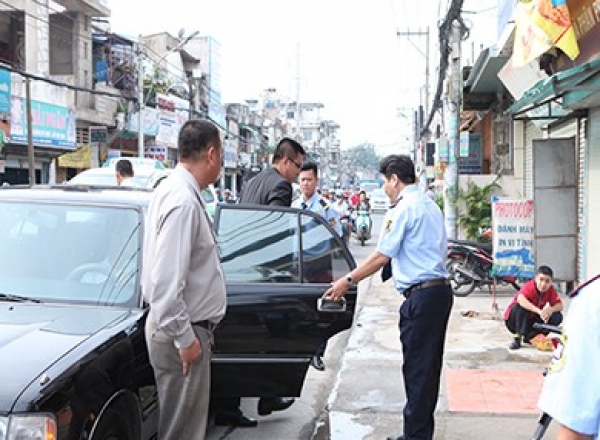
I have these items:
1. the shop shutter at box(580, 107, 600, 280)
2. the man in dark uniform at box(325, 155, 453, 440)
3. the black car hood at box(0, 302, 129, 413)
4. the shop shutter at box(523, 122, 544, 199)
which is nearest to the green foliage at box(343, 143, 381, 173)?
the shop shutter at box(523, 122, 544, 199)

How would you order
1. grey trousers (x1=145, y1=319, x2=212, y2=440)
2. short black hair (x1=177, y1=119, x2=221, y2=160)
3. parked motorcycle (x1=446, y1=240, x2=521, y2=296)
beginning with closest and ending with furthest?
grey trousers (x1=145, y1=319, x2=212, y2=440)
short black hair (x1=177, y1=119, x2=221, y2=160)
parked motorcycle (x1=446, y1=240, x2=521, y2=296)

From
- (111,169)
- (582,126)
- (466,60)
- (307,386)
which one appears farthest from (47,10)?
(307,386)

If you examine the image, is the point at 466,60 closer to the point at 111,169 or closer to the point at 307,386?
the point at 111,169

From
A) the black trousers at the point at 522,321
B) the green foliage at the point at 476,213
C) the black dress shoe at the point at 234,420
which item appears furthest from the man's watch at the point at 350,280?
the green foliage at the point at 476,213

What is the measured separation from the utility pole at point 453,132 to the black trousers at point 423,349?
710 cm

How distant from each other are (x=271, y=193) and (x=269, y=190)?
67 mm

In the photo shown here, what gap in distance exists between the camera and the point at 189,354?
304 cm

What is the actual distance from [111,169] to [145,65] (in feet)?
58.8

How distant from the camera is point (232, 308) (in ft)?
14.0

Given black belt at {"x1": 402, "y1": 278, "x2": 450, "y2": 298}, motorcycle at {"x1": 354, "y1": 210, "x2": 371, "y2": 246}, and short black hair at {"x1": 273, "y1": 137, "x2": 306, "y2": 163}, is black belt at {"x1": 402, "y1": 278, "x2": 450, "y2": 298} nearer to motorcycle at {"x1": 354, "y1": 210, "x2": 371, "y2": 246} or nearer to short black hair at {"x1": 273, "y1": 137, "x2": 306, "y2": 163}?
short black hair at {"x1": 273, "y1": 137, "x2": 306, "y2": 163}

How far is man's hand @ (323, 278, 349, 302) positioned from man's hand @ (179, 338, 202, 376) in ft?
4.17

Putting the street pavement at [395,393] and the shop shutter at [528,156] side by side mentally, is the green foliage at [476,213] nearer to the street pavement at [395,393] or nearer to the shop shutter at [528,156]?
the shop shutter at [528,156]

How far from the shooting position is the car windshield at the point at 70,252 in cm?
360

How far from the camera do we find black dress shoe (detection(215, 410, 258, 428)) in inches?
199
